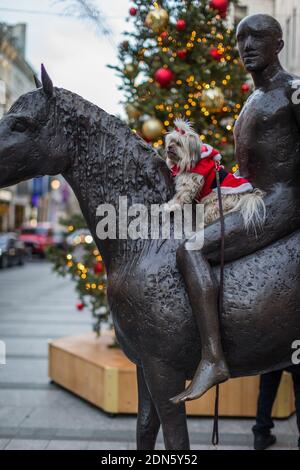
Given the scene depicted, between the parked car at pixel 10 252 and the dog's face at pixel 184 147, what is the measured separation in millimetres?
19473

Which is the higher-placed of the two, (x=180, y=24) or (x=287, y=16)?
(x=180, y=24)

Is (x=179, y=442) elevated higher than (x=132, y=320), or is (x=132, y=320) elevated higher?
(x=132, y=320)

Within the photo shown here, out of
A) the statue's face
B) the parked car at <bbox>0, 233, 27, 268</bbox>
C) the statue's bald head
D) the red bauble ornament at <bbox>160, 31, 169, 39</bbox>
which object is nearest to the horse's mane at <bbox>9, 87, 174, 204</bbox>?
the statue's face

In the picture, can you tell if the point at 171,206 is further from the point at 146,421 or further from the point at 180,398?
the point at 146,421

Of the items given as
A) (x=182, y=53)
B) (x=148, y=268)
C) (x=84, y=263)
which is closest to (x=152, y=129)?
(x=182, y=53)

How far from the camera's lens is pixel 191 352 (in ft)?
7.28

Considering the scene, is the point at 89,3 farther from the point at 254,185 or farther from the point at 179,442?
the point at 179,442

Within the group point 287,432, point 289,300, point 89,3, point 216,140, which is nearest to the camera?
point 289,300

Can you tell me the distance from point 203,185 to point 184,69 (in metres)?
3.12

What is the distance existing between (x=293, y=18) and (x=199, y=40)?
117 centimetres

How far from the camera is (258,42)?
225 cm

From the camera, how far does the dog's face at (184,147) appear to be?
7.42ft

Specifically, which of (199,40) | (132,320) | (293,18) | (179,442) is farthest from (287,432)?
(199,40)

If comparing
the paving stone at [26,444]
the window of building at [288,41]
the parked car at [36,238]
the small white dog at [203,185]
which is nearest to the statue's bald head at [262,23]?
the small white dog at [203,185]
